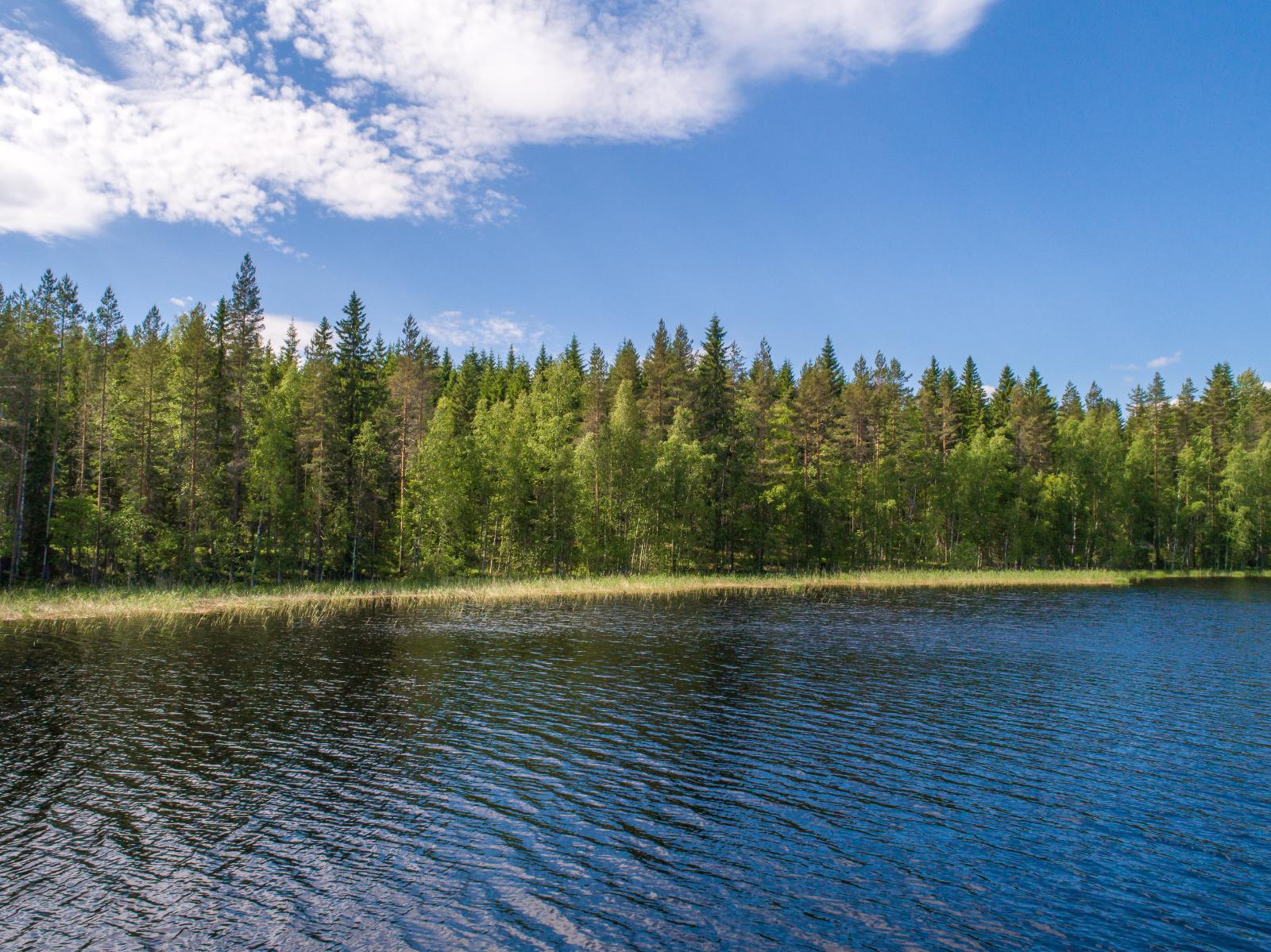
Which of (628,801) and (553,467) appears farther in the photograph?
(553,467)

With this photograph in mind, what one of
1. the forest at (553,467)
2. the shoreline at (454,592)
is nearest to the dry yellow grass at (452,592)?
the shoreline at (454,592)

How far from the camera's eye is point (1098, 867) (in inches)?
470

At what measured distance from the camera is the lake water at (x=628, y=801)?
10.3 m

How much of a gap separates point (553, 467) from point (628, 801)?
50.3m

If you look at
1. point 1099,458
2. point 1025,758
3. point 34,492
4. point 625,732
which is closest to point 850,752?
→ point 1025,758

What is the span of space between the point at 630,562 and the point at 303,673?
136ft

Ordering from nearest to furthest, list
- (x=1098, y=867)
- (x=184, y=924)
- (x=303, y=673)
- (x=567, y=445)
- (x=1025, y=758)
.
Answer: (x=184, y=924)
(x=1098, y=867)
(x=1025, y=758)
(x=303, y=673)
(x=567, y=445)

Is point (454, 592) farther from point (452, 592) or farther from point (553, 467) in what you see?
point (553, 467)

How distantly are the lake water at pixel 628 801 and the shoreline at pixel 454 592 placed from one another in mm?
10608

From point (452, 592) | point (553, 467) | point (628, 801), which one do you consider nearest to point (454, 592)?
point (452, 592)

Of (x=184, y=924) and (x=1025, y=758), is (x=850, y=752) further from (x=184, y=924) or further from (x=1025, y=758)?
(x=184, y=924)

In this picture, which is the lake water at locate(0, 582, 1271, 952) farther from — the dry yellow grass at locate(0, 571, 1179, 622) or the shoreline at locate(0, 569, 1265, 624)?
the dry yellow grass at locate(0, 571, 1179, 622)

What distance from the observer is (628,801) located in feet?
48.4

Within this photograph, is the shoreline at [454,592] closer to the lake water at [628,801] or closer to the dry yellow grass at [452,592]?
the dry yellow grass at [452,592]
